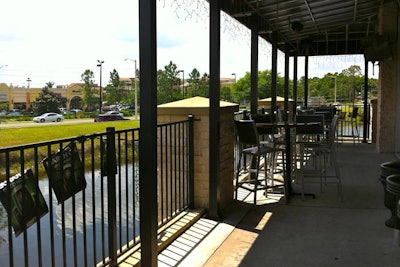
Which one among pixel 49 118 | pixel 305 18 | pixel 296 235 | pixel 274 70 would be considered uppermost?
pixel 305 18

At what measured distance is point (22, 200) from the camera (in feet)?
5.96

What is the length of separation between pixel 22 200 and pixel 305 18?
6312 mm

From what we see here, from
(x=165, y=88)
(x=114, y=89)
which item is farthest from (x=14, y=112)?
(x=114, y=89)

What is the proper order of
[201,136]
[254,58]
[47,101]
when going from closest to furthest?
1. [201,136]
2. [254,58]
3. [47,101]

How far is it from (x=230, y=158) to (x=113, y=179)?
1.96 m

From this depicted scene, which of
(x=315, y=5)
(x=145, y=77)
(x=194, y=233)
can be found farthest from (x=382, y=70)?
(x=145, y=77)

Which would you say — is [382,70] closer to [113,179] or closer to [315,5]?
[315,5]

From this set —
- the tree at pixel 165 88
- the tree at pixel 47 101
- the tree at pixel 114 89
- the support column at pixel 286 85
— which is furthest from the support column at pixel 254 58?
the tree at pixel 114 89

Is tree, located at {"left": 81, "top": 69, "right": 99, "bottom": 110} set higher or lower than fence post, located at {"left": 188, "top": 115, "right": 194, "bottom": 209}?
higher

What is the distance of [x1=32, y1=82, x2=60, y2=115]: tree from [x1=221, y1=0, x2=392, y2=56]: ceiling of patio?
15.7 m

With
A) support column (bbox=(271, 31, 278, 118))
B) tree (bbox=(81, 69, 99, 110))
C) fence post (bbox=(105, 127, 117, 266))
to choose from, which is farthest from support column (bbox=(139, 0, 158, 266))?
tree (bbox=(81, 69, 99, 110))

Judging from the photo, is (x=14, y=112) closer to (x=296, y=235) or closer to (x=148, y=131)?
(x=296, y=235)

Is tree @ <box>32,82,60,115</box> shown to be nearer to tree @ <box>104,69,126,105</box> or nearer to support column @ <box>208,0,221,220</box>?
tree @ <box>104,69,126,105</box>

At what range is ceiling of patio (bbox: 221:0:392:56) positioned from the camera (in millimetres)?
5527
